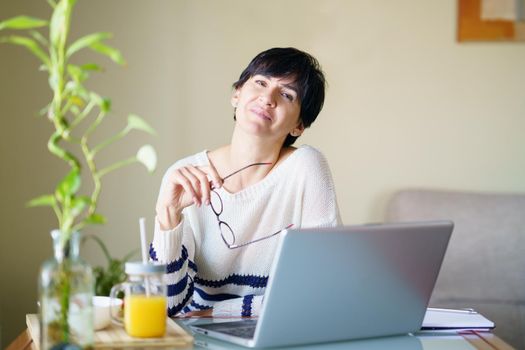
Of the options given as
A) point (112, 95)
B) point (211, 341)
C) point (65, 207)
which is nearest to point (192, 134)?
point (112, 95)

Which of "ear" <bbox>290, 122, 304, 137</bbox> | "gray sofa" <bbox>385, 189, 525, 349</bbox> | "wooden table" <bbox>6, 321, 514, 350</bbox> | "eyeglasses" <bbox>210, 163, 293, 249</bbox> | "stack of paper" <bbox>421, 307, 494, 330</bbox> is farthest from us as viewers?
"gray sofa" <bbox>385, 189, 525, 349</bbox>

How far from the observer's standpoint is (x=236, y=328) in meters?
1.59

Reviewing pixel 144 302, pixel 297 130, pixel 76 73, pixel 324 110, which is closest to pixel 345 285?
pixel 144 302

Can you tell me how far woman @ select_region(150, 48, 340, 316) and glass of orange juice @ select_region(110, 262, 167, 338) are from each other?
0.59 meters

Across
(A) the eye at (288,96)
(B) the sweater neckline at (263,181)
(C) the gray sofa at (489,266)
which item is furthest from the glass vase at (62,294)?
(C) the gray sofa at (489,266)

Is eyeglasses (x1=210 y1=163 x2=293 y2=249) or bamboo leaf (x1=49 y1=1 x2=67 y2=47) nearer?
bamboo leaf (x1=49 y1=1 x2=67 y2=47)

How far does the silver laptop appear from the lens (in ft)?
4.63

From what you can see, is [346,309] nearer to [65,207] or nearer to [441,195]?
[65,207]

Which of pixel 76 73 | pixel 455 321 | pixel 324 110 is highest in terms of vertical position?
pixel 76 73

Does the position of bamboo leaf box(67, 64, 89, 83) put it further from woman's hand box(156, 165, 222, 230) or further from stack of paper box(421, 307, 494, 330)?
stack of paper box(421, 307, 494, 330)

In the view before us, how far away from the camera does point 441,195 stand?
3.33 meters

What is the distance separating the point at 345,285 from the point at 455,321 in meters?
0.44

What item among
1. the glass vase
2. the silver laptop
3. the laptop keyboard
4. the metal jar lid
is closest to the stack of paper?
the silver laptop

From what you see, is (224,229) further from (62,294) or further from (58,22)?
(58,22)
